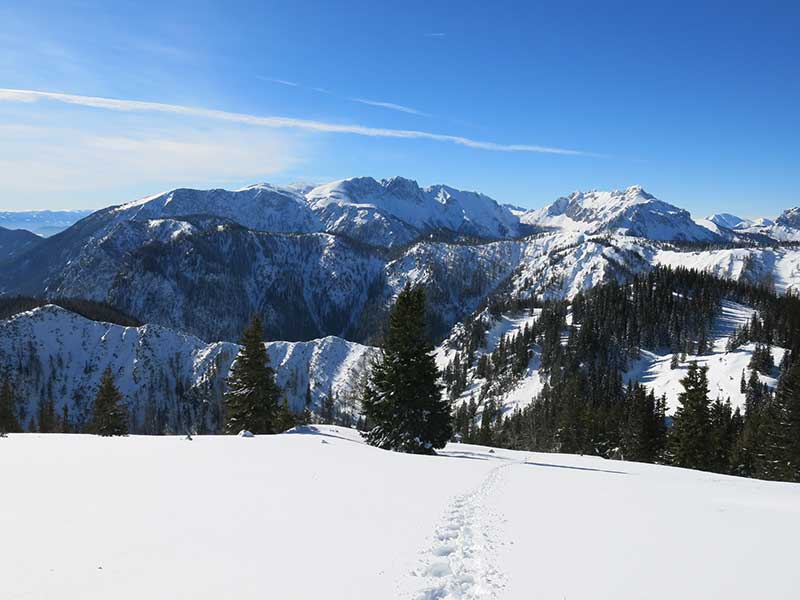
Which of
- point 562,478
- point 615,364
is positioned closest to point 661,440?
point 562,478

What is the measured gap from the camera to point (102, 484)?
14.0 m

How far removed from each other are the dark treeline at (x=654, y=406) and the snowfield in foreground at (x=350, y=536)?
44834 mm

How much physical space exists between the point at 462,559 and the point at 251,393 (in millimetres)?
36490

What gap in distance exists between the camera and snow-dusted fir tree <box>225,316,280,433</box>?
1716 inches

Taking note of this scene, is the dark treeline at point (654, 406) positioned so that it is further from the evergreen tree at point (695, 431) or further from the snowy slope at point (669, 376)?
the snowy slope at point (669, 376)

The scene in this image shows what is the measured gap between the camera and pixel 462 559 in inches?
428

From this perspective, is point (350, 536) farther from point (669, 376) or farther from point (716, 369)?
point (669, 376)

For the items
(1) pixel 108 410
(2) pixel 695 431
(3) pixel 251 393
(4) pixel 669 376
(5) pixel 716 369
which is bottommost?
(1) pixel 108 410

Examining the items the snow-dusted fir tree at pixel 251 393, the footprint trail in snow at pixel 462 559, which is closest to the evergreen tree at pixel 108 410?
the snow-dusted fir tree at pixel 251 393

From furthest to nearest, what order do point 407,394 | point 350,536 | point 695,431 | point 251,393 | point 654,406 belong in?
point 654,406, point 695,431, point 251,393, point 407,394, point 350,536

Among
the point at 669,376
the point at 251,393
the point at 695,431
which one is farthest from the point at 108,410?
the point at 669,376

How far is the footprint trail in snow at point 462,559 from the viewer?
365 inches

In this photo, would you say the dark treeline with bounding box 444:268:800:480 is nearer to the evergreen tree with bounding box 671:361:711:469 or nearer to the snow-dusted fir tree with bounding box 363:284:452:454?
the evergreen tree with bounding box 671:361:711:469

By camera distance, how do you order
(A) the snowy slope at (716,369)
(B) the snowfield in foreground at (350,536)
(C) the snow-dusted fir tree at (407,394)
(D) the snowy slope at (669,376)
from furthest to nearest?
1. (D) the snowy slope at (669,376)
2. (A) the snowy slope at (716,369)
3. (C) the snow-dusted fir tree at (407,394)
4. (B) the snowfield in foreground at (350,536)
